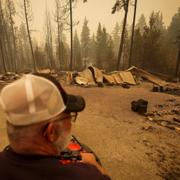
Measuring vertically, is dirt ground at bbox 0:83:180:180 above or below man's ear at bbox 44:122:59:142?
below

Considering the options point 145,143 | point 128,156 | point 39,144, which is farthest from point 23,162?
point 145,143

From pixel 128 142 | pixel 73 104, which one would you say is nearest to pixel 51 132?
pixel 73 104

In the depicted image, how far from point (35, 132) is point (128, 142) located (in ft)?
13.0

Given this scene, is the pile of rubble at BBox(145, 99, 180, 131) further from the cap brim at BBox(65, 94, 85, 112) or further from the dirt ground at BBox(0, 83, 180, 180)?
the cap brim at BBox(65, 94, 85, 112)

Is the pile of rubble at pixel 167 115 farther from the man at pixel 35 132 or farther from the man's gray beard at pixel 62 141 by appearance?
the man at pixel 35 132

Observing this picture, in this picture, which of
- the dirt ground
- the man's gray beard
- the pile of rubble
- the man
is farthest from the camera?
the pile of rubble

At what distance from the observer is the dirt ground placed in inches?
148

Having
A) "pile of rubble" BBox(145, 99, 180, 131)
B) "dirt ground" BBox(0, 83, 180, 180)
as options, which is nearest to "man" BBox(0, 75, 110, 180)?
"dirt ground" BBox(0, 83, 180, 180)

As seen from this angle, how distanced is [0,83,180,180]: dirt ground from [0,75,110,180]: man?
8.77 feet

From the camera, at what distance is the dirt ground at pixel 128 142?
148 inches

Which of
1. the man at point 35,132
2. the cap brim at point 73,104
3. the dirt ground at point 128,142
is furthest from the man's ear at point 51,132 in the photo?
the dirt ground at point 128,142

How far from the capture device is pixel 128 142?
189 inches

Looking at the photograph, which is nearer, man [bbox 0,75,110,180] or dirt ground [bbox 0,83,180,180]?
man [bbox 0,75,110,180]

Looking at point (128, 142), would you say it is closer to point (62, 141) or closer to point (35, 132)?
point (62, 141)
